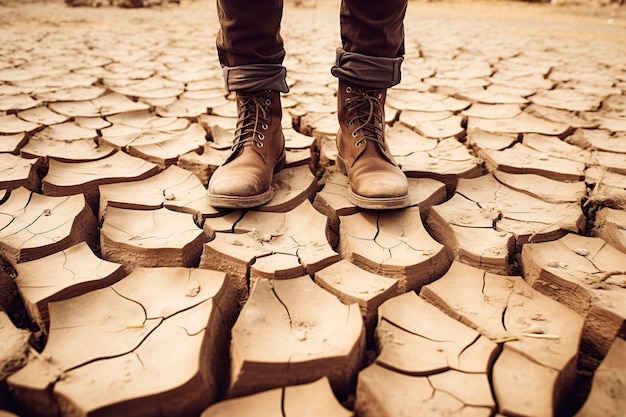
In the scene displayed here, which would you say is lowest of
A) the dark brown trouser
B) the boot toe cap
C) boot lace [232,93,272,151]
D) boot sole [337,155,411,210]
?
boot sole [337,155,411,210]

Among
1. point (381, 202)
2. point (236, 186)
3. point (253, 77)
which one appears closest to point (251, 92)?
point (253, 77)

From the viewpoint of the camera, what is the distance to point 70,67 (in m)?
2.96

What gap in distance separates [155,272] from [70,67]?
2638 mm

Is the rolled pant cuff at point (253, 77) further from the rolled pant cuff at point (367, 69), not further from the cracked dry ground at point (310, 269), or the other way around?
the cracked dry ground at point (310, 269)

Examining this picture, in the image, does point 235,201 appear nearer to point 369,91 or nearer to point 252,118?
point 252,118

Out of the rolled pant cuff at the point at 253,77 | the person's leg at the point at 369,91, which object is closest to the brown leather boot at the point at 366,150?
the person's leg at the point at 369,91

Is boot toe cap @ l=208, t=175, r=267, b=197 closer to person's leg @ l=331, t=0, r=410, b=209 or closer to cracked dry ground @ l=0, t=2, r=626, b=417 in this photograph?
cracked dry ground @ l=0, t=2, r=626, b=417

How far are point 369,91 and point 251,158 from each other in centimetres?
43

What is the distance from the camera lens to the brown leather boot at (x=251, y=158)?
1197 millimetres

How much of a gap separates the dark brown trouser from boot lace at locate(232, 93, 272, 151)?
52mm

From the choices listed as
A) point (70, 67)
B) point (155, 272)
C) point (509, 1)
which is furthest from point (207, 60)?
point (509, 1)

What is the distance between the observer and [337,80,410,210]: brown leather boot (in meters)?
1.22

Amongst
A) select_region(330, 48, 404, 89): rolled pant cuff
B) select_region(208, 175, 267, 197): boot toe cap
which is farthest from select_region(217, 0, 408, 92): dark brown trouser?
select_region(208, 175, 267, 197): boot toe cap

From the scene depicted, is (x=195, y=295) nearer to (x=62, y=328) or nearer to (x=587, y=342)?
(x=62, y=328)
